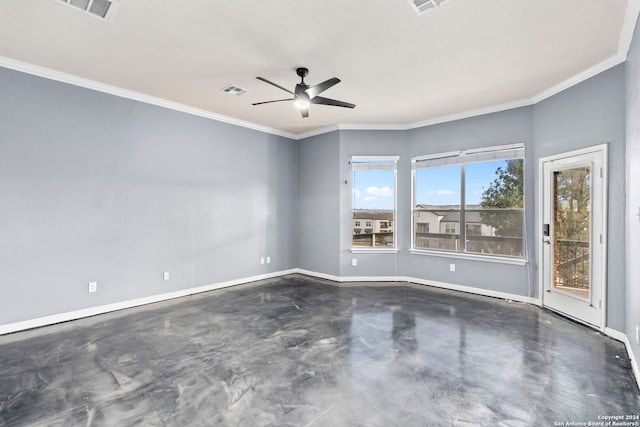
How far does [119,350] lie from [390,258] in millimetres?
4409

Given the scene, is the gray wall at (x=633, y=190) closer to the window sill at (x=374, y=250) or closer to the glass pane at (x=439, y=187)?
the glass pane at (x=439, y=187)

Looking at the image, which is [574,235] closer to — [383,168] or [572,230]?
[572,230]

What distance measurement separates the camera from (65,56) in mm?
3297

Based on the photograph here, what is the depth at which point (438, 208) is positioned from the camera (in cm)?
553

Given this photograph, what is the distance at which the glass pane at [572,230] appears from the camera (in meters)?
3.68

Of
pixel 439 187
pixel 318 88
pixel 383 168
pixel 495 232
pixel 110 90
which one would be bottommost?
pixel 495 232

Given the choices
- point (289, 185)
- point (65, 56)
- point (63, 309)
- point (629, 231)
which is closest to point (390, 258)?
point (289, 185)

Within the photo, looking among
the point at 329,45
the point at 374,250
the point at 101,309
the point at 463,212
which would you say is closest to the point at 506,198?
the point at 463,212

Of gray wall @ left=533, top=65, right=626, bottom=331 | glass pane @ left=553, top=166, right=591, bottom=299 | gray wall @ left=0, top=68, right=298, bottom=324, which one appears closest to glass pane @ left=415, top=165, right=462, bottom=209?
glass pane @ left=553, top=166, right=591, bottom=299

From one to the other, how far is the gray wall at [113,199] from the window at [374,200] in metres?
1.87

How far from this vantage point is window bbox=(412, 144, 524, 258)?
4750mm

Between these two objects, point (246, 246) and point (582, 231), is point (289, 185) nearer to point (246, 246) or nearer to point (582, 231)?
point (246, 246)

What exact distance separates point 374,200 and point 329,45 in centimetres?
338

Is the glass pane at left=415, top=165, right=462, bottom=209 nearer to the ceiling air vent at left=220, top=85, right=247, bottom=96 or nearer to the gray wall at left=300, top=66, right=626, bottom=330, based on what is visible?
the gray wall at left=300, top=66, right=626, bottom=330
